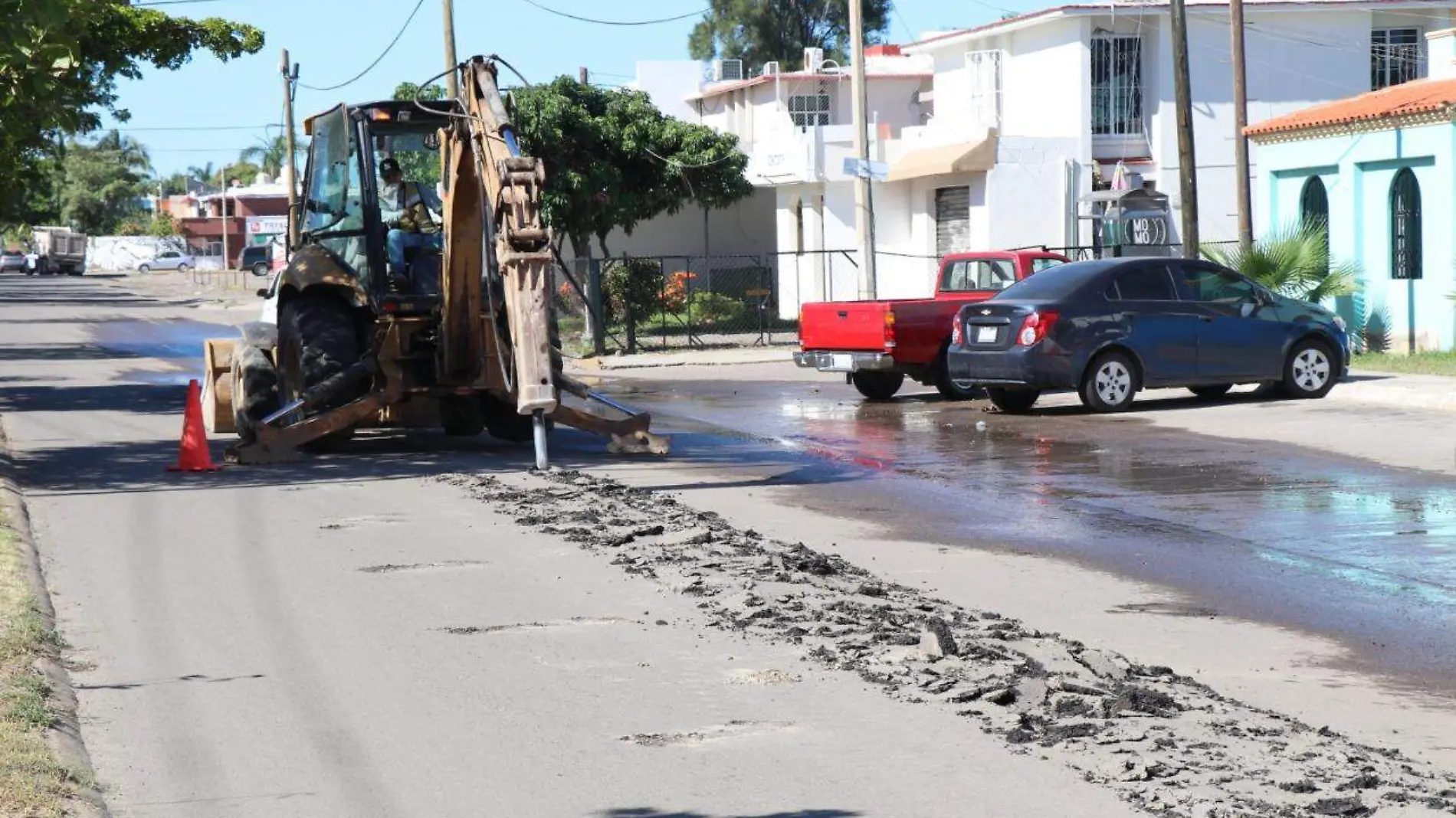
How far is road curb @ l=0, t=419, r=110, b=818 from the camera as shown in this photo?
624 cm

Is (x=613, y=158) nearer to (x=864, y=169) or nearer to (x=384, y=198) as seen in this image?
(x=864, y=169)

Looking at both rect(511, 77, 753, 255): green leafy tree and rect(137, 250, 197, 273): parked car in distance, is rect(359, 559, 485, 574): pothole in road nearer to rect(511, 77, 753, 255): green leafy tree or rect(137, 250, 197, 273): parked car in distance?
rect(511, 77, 753, 255): green leafy tree

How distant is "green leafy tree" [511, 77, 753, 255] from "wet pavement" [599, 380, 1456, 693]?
18.6 metres

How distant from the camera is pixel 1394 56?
41.0 meters

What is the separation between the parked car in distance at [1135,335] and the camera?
20.3 meters

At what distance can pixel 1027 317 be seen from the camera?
20.2 m

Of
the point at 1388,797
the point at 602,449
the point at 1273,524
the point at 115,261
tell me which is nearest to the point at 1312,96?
the point at 602,449

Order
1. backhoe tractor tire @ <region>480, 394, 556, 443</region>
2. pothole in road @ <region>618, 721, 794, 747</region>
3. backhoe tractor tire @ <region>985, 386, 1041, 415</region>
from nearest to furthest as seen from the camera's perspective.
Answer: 1. pothole in road @ <region>618, 721, 794, 747</region>
2. backhoe tractor tire @ <region>480, 394, 556, 443</region>
3. backhoe tractor tire @ <region>985, 386, 1041, 415</region>

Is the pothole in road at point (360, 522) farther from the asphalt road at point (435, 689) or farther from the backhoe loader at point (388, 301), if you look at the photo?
the backhoe loader at point (388, 301)

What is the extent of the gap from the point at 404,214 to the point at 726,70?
45305 millimetres

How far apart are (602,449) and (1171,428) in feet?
19.2

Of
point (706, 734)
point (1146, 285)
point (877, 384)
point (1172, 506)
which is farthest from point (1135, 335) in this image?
point (706, 734)

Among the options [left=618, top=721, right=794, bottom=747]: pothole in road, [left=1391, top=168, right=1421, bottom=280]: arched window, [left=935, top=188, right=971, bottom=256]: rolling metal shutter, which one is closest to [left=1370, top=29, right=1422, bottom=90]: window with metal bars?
[left=935, top=188, right=971, bottom=256]: rolling metal shutter

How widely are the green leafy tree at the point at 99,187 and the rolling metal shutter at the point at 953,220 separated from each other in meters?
113
